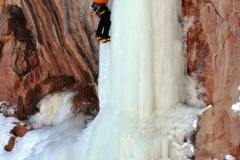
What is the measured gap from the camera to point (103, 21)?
5.14 meters

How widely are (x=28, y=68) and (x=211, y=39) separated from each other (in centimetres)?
459

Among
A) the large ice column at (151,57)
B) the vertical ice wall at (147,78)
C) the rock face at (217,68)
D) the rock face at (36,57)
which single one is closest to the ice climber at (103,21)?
the vertical ice wall at (147,78)

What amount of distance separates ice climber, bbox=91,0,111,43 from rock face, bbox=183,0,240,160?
3.89 ft

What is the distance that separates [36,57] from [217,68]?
181 inches

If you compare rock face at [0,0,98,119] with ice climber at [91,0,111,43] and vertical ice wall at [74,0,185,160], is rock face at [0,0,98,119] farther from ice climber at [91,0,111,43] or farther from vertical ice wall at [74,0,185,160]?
vertical ice wall at [74,0,185,160]

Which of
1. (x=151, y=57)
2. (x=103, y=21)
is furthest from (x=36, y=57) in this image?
(x=151, y=57)

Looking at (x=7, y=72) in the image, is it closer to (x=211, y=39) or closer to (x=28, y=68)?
(x=28, y=68)

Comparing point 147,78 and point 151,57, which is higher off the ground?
point 151,57

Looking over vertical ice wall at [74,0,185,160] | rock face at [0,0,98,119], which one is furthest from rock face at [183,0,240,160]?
rock face at [0,0,98,119]

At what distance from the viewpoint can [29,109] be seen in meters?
7.54

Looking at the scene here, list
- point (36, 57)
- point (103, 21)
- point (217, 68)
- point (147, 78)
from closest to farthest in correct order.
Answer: point (217, 68), point (147, 78), point (103, 21), point (36, 57)

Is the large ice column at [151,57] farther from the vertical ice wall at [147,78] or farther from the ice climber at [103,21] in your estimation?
the ice climber at [103,21]

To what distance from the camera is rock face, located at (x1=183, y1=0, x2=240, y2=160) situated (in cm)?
404

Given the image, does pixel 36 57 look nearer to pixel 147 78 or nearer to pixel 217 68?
pixel 147 78
